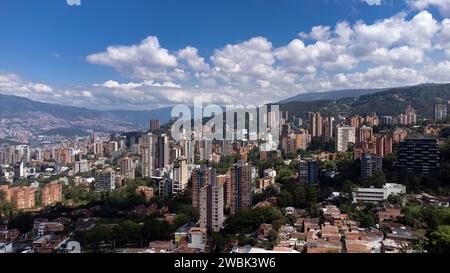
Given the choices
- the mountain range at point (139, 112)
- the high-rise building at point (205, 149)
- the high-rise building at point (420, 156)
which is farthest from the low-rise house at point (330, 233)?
the high-rise building at point (205, 149)

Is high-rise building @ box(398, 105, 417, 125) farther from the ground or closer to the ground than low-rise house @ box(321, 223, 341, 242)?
farther from the ground

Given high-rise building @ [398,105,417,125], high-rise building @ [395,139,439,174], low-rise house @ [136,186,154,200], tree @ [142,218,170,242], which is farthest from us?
high-rise building @ [398,105,417,125]

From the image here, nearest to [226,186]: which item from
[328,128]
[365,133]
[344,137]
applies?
[344,137]

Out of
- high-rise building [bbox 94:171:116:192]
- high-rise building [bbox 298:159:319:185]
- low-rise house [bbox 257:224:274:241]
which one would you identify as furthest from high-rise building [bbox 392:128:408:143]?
high-rise building [bbox 94:171:116:192]

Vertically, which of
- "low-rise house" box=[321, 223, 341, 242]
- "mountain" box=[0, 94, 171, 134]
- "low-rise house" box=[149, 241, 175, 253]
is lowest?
"low-rise house" box=[149, 241, 175, 253]

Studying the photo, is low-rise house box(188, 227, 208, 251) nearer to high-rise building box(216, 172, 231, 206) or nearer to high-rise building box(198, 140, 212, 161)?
high-rise building box(216, 172, 231, 206)

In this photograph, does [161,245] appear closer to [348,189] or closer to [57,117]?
[348,189]

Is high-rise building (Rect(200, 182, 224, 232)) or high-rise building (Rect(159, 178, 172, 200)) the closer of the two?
high-rise building (Rect(200, 182, 224, 232))

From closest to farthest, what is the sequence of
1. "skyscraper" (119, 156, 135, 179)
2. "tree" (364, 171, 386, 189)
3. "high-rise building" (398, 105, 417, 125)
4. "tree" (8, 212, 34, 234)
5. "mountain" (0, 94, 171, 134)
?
"tree" (8, 212, 34, 234) < "mountain" (0, 94, 171, 134) < "tree" (364, 171, 386, 189) < "skyscraper" (119, 156, 135, 179) < "high-rise building" (398, 105, 417, 125)

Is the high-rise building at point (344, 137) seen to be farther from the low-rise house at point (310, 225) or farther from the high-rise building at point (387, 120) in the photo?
the low-rise house at point (310, 225)
